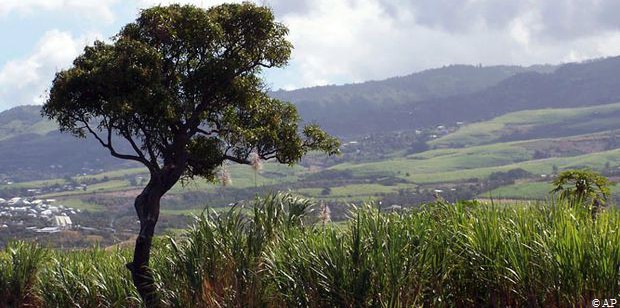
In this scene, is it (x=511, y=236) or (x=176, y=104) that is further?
(x=176, y=104)

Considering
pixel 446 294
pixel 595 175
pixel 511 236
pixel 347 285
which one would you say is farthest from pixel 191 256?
pixel 595 175

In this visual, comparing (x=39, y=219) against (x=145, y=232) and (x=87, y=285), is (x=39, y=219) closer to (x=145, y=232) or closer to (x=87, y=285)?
(x=87, y=285)

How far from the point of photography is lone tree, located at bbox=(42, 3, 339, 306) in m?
13.7

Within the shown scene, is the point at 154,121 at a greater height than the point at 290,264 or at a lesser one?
greater

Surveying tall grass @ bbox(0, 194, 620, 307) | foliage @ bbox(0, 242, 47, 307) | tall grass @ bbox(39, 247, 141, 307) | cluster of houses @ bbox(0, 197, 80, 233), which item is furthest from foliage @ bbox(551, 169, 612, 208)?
cluster of houses @ bbox(0, 197, 80, 233)

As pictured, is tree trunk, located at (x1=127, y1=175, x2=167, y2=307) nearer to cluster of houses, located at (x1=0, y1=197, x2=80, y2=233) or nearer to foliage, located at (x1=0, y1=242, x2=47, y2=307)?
foliage, located at (x1=0, y1=242, x2=47, y2=307)

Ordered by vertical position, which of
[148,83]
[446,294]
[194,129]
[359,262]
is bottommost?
[446,294]

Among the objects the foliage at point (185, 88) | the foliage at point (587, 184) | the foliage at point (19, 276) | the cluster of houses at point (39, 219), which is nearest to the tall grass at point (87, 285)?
the foliage at point (19, 276)

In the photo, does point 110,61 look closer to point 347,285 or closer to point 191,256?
point 191,256

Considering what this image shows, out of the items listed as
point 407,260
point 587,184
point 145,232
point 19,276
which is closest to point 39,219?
point 19,276

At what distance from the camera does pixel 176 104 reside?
1423 cm

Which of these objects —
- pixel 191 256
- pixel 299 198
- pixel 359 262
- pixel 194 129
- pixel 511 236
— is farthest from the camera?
pixel 194 129

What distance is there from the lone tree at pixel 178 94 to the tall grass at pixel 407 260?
9.26 ft

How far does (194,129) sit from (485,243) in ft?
26.9
